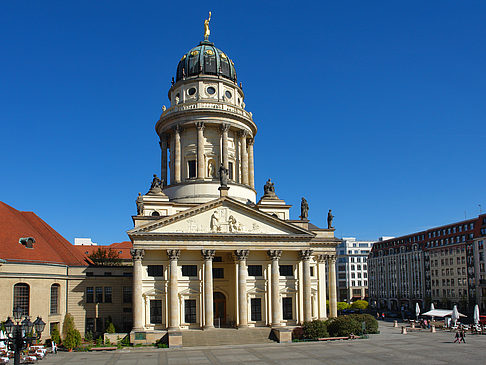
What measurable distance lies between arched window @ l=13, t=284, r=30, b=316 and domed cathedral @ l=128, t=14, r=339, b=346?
1048 centimetres

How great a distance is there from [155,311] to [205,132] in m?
26.2

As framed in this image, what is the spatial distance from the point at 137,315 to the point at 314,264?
2406cm

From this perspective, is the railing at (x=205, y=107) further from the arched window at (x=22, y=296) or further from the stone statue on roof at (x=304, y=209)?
the arched window at (x=22, y=296)

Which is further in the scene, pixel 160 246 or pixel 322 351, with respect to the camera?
pixel 160 246

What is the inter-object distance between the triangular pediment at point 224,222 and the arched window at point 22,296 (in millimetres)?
12942

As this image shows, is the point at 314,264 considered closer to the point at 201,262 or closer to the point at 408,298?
the point at 201,262

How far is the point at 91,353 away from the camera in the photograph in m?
45.3

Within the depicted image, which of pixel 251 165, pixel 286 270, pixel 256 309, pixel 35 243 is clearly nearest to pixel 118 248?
pixel 251 165

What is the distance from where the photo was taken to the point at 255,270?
188 feet

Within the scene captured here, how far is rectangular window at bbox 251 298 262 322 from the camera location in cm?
5638

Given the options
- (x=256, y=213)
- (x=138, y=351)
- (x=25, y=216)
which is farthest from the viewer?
(x=25, y=216)

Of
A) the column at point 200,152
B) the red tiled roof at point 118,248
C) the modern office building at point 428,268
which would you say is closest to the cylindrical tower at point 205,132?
the column at point 200,152

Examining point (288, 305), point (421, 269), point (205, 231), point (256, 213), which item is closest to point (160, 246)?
point (205, 231)

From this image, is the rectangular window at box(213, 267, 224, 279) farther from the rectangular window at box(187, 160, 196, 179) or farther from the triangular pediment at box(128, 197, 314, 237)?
the rectangular window at box(187, 160, 196, 179)
